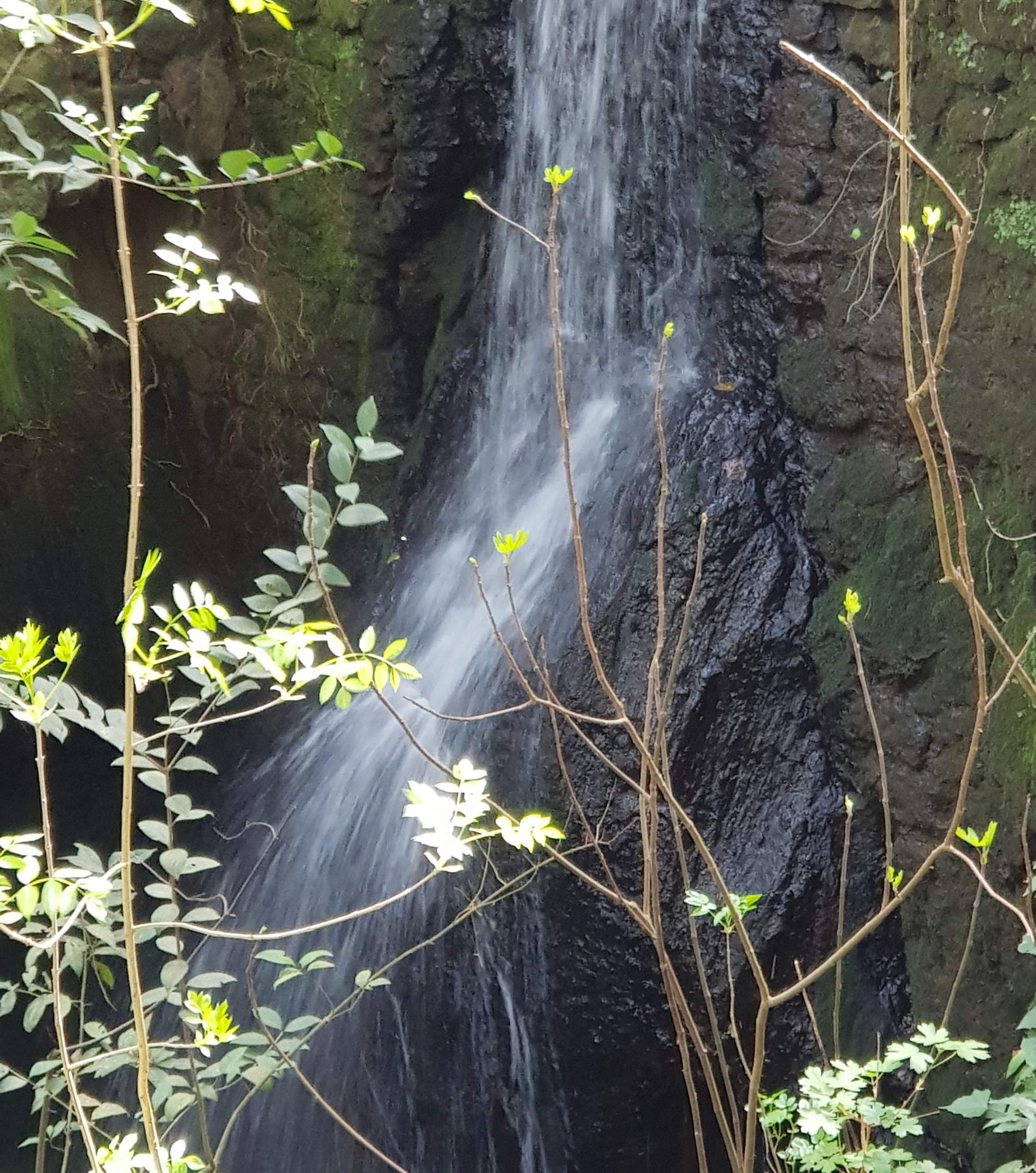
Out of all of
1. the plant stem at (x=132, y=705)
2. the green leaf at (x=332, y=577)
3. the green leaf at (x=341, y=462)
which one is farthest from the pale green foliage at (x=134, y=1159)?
the green leaf at (x=341, y=462)

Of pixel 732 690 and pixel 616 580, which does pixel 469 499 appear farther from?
pixel 732 690

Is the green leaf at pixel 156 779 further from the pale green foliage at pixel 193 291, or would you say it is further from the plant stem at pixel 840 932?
the plant stem at pixel 840 932

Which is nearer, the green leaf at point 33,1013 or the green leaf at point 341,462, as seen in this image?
the green leaf at point 341,462

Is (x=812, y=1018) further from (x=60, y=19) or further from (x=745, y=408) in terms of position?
(x=745, y=408)

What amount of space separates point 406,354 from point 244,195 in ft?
2.89

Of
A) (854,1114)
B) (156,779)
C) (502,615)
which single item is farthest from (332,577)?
(502,615)

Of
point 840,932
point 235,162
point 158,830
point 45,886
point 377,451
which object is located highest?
point 235,162

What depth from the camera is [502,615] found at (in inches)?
141

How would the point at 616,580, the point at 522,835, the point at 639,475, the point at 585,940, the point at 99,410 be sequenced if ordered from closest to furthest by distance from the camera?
the point at 522,835
the point at 585,940
the point at 616,580
the point at 639,475
the point at 99,410

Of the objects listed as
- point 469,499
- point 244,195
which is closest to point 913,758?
point 469,499

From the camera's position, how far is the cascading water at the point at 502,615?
3061 mm

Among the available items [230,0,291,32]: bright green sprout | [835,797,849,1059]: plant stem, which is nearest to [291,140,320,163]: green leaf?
[230,0,291,32]: bright green sprout

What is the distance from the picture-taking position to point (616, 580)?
3244 mm

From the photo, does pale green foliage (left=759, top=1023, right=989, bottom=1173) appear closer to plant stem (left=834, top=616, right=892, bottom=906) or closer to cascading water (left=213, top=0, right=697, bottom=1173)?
plant stem (left=834, top=616, right=892, bottom=906)
